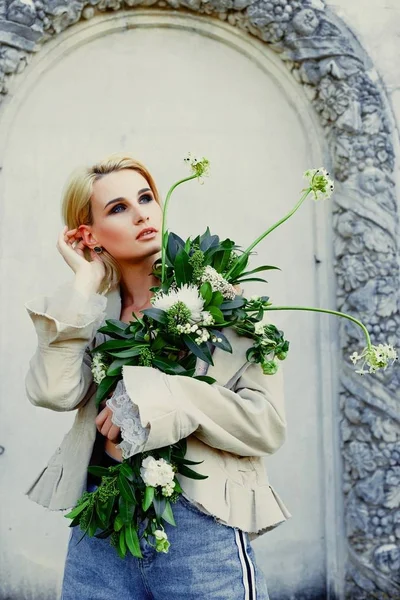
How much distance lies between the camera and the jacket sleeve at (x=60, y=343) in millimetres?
1830

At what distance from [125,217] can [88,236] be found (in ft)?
0.44

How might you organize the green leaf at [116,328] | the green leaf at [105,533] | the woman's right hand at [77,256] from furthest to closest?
the woman's right hand at [77,256] → the green leaf at [116,328] → the green leaf at [105,533]

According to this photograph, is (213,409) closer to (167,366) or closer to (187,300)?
(167,366)

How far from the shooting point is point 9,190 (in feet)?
10.9

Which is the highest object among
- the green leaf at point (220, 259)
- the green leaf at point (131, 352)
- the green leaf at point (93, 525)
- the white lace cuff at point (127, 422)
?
the green leaf at point (220, 259)

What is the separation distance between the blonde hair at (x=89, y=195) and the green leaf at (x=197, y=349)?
16.2 inches

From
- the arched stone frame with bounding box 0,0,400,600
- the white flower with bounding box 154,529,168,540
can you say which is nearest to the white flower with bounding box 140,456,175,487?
the white flower with bounding box 154,529,168,540

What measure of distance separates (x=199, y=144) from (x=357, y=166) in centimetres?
70

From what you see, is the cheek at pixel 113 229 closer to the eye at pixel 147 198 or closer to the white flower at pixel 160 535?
the eye at pixel 147 198

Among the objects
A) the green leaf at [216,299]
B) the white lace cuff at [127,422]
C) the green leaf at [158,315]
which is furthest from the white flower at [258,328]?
the white lace cuff at [127,422]

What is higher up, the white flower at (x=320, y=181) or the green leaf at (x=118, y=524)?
the white flower at (x=320, y=181)

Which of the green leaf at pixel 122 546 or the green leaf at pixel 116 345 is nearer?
the green leaf at pixel 122 546

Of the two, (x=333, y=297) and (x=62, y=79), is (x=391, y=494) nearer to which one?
(x=333, y=297)

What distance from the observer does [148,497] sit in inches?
66.6
